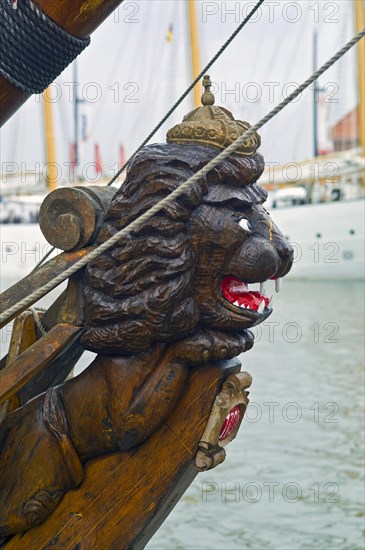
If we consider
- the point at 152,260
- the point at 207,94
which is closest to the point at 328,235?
the point at 207,94

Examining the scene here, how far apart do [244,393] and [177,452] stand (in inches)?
9.3

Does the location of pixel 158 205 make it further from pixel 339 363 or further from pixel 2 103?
pixel 339 363

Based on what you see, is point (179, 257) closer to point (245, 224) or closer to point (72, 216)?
point (245, 224)

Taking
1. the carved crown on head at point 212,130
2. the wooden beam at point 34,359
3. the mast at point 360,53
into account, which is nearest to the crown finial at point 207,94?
the carved crown on head at point 212,130

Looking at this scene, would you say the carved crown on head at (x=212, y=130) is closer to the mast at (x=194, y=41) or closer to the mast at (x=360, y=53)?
the mast at (x=194, y=41)

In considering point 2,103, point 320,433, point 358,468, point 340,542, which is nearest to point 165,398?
point 2,103

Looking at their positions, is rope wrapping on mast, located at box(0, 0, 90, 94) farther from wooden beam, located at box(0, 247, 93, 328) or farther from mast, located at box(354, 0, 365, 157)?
mast, located at box(354, 0, 365, 157)

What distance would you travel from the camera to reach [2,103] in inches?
104

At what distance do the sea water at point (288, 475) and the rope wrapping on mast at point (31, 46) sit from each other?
182 cm

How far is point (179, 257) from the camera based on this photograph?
2.53 metres

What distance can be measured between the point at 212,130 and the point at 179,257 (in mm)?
352

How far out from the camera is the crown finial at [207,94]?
270cm

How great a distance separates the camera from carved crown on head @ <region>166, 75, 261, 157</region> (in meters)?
2.62

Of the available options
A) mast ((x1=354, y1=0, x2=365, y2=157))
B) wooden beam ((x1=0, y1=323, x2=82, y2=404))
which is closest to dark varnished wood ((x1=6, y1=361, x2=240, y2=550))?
wooden beam ((x1=0, y1=323, x2=82, y2=404))
